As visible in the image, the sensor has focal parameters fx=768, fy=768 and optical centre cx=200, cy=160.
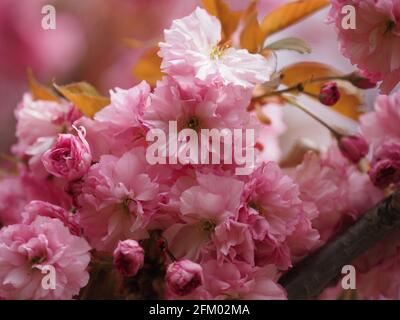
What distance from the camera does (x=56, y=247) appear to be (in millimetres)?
603

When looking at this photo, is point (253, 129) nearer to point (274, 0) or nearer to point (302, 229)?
point (302, 229)

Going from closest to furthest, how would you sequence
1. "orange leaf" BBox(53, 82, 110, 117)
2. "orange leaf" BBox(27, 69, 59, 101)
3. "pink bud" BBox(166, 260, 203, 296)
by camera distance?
"pink bud" BBox(166, 260, 203, 296) < "orange leaf" BBox(53, 82, 110, 117) < "orange leaf" BBox(27, 69, 59, 101)

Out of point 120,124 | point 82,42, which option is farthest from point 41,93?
point 82,42

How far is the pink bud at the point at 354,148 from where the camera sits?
715mm

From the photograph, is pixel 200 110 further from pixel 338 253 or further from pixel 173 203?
pixel 338 253

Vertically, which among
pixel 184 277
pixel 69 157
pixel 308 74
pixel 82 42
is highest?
pixel 82 42

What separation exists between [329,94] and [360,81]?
0.14ft

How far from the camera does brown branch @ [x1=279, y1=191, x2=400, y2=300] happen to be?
0.66m

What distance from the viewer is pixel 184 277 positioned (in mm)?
564

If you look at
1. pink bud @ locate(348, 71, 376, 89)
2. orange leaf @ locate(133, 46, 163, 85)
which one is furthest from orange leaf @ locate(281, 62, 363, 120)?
orange leaf @ locate(133, 46, 163, 85)

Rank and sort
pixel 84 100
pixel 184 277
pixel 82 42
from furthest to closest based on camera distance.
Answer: pixel 82 42 < pixel 84 100 < pixel 184 277

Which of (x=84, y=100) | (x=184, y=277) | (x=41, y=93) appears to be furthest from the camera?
(x=41, y=93)

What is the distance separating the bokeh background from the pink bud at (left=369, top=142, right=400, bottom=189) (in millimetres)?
660

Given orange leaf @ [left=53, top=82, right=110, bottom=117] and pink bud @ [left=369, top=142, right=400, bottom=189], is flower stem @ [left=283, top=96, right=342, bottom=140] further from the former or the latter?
orange leaf @ [left=53, top=82, right=110, bottom=117]
